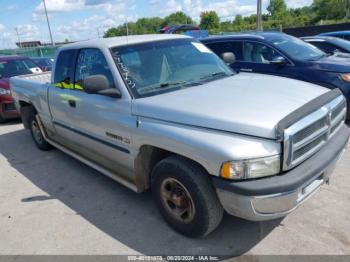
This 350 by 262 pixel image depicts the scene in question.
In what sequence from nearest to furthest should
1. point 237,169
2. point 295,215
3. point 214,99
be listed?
point 237,169, point 214,99, point 295,215

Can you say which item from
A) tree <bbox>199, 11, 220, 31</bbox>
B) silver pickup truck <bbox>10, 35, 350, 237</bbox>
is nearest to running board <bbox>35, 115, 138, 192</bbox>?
silver pickup truck <bbox>10, 35, 350, 237</bbox>

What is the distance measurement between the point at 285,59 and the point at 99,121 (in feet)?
14.1

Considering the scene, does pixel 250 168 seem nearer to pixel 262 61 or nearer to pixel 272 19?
pixel 262 61

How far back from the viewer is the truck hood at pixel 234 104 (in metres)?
2.61

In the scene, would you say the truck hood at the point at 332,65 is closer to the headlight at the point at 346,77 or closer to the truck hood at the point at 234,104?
the headlight at the point at 346,77

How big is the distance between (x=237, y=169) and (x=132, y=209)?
5.65ft

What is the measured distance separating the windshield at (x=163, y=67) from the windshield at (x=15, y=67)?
6967 millimetres

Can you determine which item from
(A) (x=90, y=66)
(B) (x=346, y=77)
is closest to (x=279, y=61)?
(B) (x=346, y=77)

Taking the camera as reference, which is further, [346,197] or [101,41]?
[101,41]

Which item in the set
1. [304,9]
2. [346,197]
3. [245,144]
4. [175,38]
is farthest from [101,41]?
[304,9]

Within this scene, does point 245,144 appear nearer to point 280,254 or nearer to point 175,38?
point 280,254

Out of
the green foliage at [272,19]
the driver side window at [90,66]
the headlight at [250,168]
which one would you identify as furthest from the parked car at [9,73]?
the green foliage at [272,19]

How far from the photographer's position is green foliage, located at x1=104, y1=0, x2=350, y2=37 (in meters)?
56.8

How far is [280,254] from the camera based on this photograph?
9.32ft
